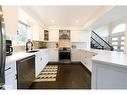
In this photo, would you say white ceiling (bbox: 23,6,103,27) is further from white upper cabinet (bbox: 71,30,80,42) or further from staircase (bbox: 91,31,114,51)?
staircase (bbox: 91,31,114,51)

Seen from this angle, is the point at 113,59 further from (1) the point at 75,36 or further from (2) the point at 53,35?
(2) the point at 53,35

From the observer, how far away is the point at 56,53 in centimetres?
761

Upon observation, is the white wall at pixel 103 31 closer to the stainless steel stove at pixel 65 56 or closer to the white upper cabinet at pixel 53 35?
the white upper cabinet at pixel 53 35

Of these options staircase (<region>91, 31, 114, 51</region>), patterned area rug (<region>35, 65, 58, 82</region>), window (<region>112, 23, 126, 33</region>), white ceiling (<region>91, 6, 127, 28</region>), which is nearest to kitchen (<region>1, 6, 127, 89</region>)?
patterned area rug (<region>35, 65, 58, 82</region>)

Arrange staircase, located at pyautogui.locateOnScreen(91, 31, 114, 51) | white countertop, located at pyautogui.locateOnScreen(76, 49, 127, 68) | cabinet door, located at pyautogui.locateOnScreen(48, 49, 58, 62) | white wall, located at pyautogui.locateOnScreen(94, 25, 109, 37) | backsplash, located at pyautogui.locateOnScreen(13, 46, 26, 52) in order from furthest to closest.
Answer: white wall, located at pyautogui.locateOnScreen(94, 25, 109, 37) → staircase, located at pyautogui.locateOnScreen(91, 31, 114, 51) → cabinet door, located at pyautogui.locateOnScreen(48, 49, 58, 62) → backsplash, located at pyautogui.locateOnScreen(13, 46, 26, 52) → white countertop, located at pyautogui.locateOnScreen(76, 49, 127, 68)

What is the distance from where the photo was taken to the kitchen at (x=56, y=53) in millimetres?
2111

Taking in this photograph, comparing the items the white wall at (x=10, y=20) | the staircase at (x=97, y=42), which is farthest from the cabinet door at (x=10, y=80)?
the staircase at (x=97, y=42)

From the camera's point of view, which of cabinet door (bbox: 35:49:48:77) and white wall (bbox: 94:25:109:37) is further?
white wall (bbox: 94:25:109:37)

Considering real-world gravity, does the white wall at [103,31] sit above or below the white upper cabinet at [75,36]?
above

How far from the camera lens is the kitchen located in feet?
6.93

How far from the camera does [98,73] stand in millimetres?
2203

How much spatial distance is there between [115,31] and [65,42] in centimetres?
344

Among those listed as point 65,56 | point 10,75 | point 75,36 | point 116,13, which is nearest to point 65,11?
point 116,13
